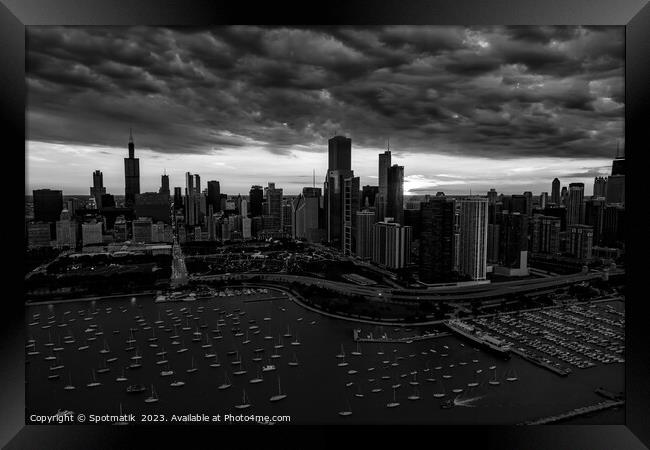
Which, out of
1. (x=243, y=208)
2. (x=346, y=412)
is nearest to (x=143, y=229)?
(x=243, y=208)

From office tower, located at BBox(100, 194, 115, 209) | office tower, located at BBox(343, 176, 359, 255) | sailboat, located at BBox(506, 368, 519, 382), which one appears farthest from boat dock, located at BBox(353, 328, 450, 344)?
office tower, located at BBox(100, 194, 115, 209)

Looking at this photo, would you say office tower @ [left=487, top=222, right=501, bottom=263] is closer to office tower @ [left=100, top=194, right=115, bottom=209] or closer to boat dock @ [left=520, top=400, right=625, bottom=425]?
boat dock @ [left=520, top=400, right=625, bottom=425]

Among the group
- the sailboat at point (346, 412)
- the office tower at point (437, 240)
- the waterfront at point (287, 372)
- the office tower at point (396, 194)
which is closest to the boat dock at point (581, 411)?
the waterfront at point (287, 372)

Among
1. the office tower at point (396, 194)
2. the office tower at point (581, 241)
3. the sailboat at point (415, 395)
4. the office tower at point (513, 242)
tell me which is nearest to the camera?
the sailboat at point (415, 395)

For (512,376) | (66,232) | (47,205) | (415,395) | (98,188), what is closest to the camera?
(415,395)

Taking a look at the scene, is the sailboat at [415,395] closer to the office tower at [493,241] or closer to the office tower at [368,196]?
the office tower at [493,241]

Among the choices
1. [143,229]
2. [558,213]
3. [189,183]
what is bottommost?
[143,229]
